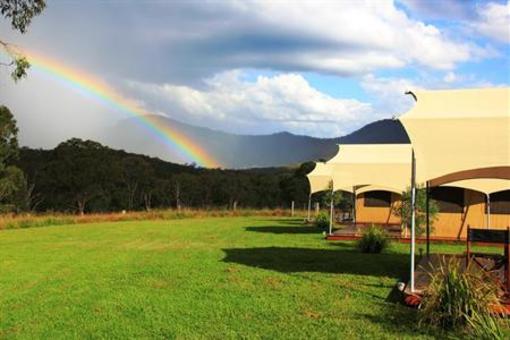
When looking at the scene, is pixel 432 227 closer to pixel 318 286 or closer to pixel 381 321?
pixel 318 286

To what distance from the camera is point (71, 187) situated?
52094 millimetres

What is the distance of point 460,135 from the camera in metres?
10.2

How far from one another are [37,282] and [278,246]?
29.2 ft

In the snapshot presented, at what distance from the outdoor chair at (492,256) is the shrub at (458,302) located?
1.58 metres

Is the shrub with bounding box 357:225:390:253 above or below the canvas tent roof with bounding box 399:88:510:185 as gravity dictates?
below

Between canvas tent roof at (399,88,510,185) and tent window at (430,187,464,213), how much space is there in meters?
12.0

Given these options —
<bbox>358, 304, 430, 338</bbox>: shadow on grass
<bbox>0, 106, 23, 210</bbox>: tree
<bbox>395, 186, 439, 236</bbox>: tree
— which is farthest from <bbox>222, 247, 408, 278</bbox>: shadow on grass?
<bbox>0, 106, 23, 210</bbox>: tree

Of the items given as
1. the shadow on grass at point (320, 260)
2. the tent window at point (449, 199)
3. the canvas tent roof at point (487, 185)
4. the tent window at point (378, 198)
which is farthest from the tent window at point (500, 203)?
the tent window at point (378, 198)

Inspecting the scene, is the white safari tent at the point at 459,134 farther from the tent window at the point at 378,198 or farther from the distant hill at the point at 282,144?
the distant hill at the point at 282,144

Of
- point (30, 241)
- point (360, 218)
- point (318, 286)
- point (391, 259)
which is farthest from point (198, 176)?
point (318, 286)

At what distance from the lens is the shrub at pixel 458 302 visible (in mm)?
7605

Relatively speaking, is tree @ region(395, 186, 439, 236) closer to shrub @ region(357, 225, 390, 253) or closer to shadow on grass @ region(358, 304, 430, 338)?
shrub @ region(357, 225, 390, 253)

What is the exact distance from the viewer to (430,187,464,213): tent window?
22547 mm

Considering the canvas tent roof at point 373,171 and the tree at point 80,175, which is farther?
the tree at point 80,175
